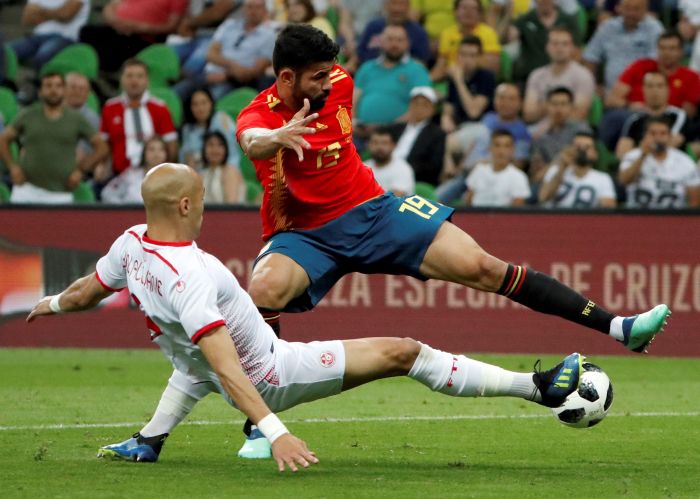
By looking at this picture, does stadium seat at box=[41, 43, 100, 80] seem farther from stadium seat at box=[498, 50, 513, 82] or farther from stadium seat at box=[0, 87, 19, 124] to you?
stadium seat at box=[498, 50, 513, 82]

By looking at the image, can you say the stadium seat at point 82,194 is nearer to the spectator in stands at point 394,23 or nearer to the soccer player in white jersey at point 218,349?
the spectator in stands at point 394,23

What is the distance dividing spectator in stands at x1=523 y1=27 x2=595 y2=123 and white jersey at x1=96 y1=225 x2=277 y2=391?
9.24 m

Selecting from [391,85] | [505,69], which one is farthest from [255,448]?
[505,69]

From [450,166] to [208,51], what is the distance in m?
3.69

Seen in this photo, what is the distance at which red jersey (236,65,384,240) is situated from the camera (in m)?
Answer: 7.67

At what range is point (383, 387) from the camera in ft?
35.7

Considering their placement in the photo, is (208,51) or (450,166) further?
(208,51)

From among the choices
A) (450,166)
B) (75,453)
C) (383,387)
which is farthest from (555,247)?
(75,453)

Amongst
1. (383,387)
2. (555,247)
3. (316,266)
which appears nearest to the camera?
(316,266)

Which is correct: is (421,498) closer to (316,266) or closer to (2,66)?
(316,266)

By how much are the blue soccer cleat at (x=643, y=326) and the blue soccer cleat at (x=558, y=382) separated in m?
0.64

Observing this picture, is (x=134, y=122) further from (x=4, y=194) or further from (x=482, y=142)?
(x=482, y=142)

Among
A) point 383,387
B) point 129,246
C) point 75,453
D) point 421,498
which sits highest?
point 129,246

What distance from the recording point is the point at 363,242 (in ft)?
25.1
